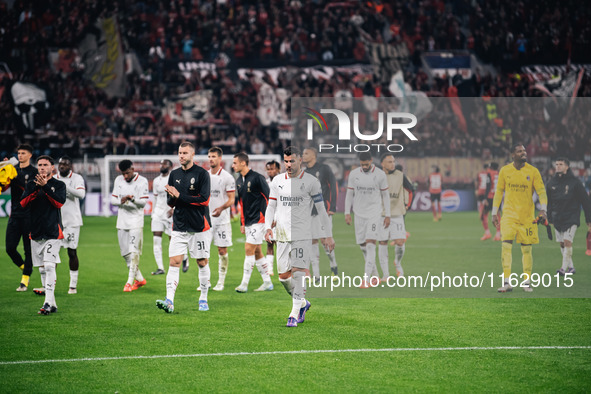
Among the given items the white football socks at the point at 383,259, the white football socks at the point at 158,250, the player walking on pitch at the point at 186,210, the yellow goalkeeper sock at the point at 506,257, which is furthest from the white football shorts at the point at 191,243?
the yellow goalkeeper sock at the point at 506,257

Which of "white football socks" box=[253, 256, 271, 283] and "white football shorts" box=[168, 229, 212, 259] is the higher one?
"white football shorts" box=[168, 229, 212, 259]

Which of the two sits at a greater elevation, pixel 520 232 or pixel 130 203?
pixel 130 203

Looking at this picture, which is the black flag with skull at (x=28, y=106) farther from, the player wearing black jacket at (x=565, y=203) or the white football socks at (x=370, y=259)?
the player wearing black jacket at (x=565, y=203)

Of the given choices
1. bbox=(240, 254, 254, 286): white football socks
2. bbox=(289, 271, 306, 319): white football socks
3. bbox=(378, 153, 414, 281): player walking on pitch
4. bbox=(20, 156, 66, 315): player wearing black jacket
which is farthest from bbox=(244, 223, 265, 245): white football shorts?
bbox=(20, 156, 66, 315): player wearing black jacket

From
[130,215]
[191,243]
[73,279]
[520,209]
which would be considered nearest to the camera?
[191,243]

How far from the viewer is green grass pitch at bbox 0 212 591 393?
7613 millimetres

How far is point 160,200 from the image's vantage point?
54.6 ft

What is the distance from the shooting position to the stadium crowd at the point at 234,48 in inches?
1449

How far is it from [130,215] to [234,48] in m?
28.0

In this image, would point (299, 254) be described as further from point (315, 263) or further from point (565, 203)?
point (565, 203)

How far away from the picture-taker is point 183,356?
28.5 feet

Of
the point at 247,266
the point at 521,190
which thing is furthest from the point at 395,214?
the point at 247,266

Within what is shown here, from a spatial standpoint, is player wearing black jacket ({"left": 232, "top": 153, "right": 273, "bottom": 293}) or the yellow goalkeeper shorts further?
player wearing black jacket ({"left": 232, "top": 153, "right": 273, "bottom": 293})

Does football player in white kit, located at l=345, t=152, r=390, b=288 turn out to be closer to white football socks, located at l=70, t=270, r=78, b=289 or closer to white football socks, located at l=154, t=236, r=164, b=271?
white football socks, located at l=154, t=236, r=164, b=271
